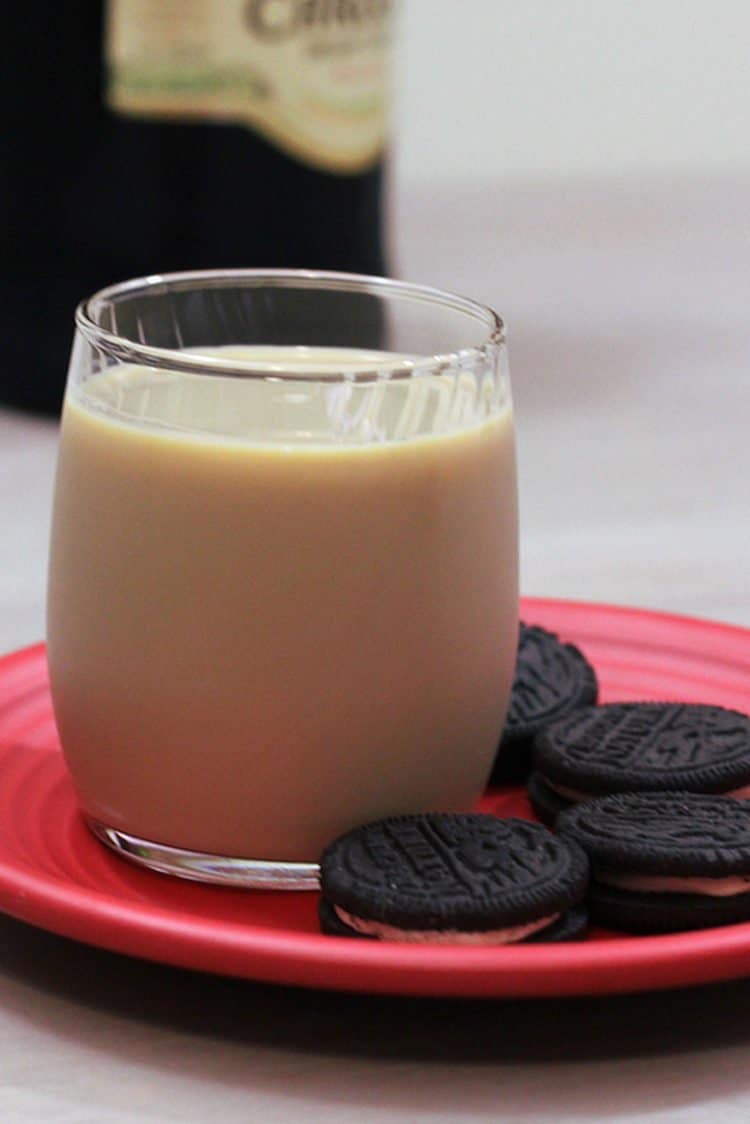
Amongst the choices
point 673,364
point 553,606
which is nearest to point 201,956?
point 553,606

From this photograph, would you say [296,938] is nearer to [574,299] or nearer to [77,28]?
[77,28]

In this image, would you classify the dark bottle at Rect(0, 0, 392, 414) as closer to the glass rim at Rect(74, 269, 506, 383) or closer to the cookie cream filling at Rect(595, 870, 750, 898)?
the glass rim at Rect(74, 269, 506, 383)

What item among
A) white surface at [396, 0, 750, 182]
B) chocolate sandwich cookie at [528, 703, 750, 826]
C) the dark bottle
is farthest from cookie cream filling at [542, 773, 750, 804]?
white surface at [396, 0, 750, 182]

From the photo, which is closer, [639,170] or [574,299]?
[574,299]

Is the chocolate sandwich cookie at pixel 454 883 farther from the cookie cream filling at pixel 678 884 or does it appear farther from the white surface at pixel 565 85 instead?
the white surface at pixel 565 85

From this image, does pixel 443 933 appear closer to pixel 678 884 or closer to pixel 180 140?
pixel 678 884

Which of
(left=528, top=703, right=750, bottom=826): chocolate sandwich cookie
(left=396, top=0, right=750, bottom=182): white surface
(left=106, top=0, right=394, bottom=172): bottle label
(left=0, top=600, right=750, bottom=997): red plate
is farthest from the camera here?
(left=396, top=0, right=750, bottom=182): white surface

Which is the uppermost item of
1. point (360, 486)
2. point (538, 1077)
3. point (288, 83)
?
point (288, 83)

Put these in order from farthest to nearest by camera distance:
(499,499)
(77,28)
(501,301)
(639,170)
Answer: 1. (639,170)
2. (501,301)
3. (77,28)
4. (499,499)
